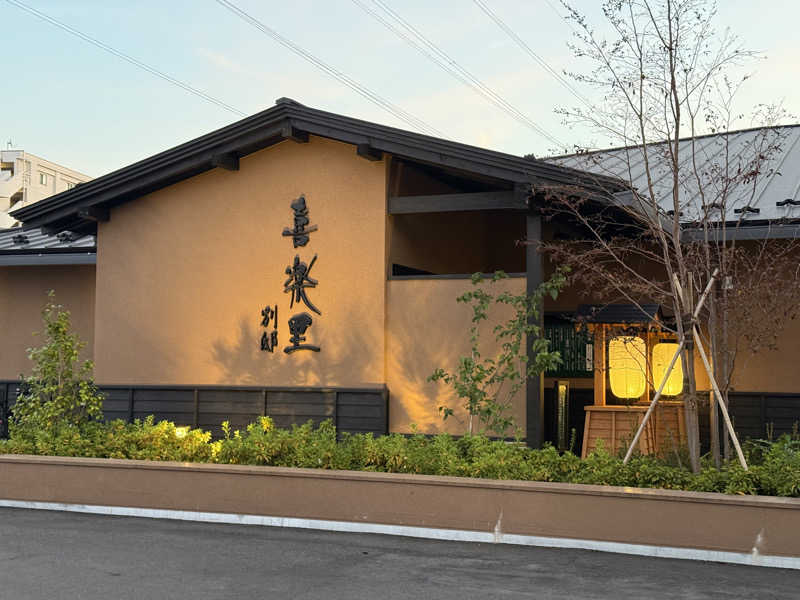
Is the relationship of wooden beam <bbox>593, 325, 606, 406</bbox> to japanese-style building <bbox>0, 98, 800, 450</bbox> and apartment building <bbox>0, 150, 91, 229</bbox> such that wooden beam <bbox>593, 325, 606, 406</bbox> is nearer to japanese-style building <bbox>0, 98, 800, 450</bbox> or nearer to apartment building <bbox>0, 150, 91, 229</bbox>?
japanese-style building <bbox>0, 98, 800, 450</bbox>

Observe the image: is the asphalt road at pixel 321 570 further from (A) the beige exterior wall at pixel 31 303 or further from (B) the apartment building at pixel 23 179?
(B) the apartment building at pixel 23 179

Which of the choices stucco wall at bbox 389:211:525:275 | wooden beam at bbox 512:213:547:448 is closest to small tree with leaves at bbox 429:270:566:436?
wooden beam at bbox 512:213:547:448

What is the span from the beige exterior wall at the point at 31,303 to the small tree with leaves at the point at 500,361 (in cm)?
729

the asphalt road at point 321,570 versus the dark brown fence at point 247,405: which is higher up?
the dark brown fence at point 247,405

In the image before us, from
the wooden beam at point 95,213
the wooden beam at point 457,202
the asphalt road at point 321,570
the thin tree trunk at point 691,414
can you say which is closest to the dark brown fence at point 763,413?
the thin tree trunk at point 691,414

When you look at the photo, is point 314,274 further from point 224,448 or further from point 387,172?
point 224,448

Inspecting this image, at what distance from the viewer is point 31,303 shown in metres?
16.2

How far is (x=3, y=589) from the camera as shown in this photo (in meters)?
6.49

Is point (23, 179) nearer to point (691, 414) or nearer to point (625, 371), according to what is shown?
point (625, 371)

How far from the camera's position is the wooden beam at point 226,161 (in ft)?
42.0

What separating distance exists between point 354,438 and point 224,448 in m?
1.40

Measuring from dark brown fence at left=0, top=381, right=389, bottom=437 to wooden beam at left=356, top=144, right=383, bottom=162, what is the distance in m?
3.05

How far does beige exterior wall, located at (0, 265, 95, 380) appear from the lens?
52.5 feet

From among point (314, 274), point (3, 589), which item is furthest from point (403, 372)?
point (3, 589)
